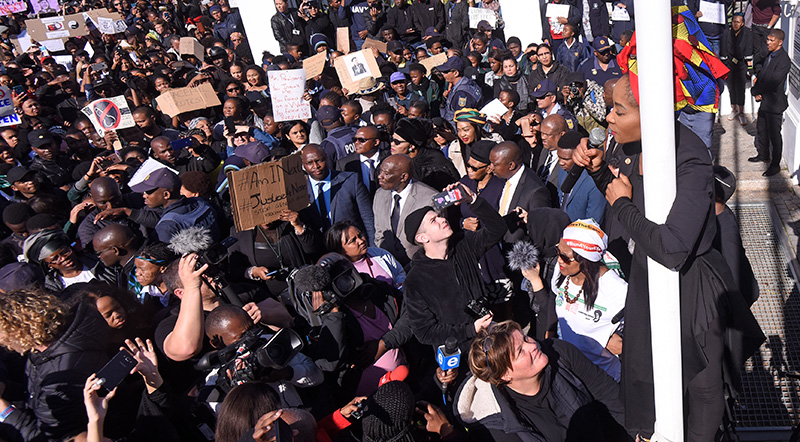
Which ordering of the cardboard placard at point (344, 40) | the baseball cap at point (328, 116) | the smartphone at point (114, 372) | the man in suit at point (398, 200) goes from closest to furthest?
the smartphone at point (114, 372) < the man in suit at point (398, 200) < the baseball cap at point (328, 116) < the cardboard placard at point (344, 40)

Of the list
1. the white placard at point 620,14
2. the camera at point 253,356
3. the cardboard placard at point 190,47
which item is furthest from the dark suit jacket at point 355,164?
the cardboard placard at point 190,47

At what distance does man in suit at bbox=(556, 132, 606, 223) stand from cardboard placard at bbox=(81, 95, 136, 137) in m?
6.69

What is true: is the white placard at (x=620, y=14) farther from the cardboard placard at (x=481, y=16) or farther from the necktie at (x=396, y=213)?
the necktie at (x=396, y=213)

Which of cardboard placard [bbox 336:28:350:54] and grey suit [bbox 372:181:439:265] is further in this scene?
cardboard placard [bbox 336:28:350:54]

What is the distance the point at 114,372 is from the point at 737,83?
9225 mm

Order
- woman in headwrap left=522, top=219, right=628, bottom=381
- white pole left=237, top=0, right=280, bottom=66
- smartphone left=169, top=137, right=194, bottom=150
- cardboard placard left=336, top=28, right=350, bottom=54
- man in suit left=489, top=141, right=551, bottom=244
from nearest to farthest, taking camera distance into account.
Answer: woman in headwrap left=522, top=219, right=628, bottom=381
man in suit left=489, top=141, right=551, bottom=244
smartphone left=169, top=137, right=194, bottom=150
cardboard placard left=336, top=28, right=350, bottom=54
white pole left=237, top=0, right=280, bottom=66

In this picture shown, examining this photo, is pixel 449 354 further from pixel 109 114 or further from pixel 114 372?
pixel 109 114

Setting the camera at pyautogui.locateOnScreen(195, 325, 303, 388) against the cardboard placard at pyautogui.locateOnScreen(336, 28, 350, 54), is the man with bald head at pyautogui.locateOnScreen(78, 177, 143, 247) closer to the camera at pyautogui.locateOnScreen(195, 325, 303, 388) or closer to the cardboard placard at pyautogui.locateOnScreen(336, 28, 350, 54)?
the camera at pyautogui.locateOnScreen(195, 325, 303, 388)

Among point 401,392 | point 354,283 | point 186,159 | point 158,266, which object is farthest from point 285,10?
point 401,392

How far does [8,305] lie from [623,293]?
353cm

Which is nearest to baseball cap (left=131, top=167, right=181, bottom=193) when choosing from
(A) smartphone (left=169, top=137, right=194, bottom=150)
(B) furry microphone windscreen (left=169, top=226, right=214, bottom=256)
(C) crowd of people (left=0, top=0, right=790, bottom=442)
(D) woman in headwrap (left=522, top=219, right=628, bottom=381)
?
(C) crowd of people (left=0, top=0, right=790, bottom=442)

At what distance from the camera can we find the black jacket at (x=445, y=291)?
381cm

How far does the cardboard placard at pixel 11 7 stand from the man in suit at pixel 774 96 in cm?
2247

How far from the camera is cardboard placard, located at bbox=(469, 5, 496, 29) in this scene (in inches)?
482
